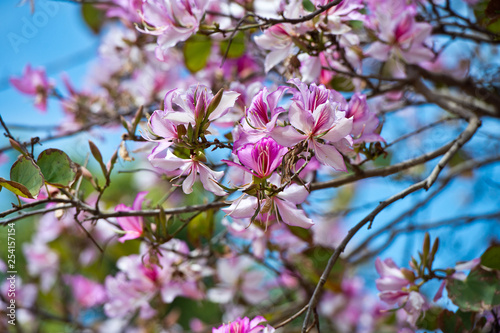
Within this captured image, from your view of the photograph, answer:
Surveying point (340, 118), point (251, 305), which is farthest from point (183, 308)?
point (340, 118)

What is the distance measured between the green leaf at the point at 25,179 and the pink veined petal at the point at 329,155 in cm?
37

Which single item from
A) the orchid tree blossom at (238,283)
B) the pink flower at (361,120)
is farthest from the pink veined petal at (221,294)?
the pink flower at (361,120)

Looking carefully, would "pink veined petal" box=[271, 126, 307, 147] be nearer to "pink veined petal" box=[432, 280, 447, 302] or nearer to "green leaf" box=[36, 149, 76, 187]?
"green leaf" box=[36, 149, 76, 187]

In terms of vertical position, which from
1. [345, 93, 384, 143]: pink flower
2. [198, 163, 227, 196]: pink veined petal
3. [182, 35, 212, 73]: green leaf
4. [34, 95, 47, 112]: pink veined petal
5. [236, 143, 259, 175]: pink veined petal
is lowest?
[345, 93, 384, 143]: pink flower

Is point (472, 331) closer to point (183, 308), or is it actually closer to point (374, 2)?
point (374, 2)

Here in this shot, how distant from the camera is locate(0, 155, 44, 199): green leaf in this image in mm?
598

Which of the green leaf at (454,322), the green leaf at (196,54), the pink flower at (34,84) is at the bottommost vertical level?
the green leaf at (454,322)

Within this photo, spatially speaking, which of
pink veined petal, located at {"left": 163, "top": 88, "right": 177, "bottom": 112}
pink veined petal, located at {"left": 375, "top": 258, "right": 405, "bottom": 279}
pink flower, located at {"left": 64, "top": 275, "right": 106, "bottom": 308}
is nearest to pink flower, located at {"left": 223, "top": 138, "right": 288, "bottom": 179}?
pink veined petal, located at {"left": 163, "top": 88, "right": 177, "bottom": 112}

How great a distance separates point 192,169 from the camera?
0.60m

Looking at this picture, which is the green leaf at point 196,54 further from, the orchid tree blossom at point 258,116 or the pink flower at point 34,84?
the orchid tree blossom at point 258,116

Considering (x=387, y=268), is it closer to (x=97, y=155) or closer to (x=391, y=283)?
(x=391, y=283)

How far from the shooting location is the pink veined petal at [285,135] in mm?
530

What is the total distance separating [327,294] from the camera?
1.71 metres

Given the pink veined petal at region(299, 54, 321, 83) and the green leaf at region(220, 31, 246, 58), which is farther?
the green leaf at region(220, 31, 246, 58)
